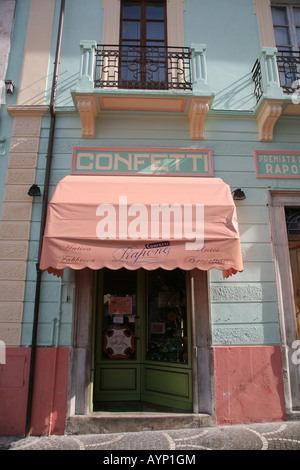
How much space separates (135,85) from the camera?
19.1 ft

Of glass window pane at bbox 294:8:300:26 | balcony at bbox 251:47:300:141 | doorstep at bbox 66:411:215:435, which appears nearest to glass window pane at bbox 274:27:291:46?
glass window pane at bbox 294:8:300:26

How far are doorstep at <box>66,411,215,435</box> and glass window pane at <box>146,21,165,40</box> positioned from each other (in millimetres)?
7115

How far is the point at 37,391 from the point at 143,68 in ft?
19.5

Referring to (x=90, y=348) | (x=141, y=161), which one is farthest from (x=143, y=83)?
(x=90, y=348)

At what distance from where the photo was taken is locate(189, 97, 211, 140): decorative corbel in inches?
214

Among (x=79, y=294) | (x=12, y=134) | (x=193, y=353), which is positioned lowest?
(x=193, y=353)

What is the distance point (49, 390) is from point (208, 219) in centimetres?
348

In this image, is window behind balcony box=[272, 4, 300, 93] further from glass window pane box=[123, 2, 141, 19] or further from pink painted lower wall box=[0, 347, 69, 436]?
pink painted lower wall box=[0, 347, 69, 436]

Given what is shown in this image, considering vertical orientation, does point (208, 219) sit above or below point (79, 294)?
above

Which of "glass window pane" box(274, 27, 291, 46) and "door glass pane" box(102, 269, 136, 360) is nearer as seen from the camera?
"door glass pane" box(102, 269, 136, 360)

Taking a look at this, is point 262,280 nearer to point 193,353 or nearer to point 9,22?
point 193,353

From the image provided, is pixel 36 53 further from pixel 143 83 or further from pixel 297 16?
pixel 297 16

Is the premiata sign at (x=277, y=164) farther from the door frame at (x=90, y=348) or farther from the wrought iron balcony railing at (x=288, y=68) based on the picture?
the door frame at (x=90, y=348)

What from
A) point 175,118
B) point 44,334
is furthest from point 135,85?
point 44,334
